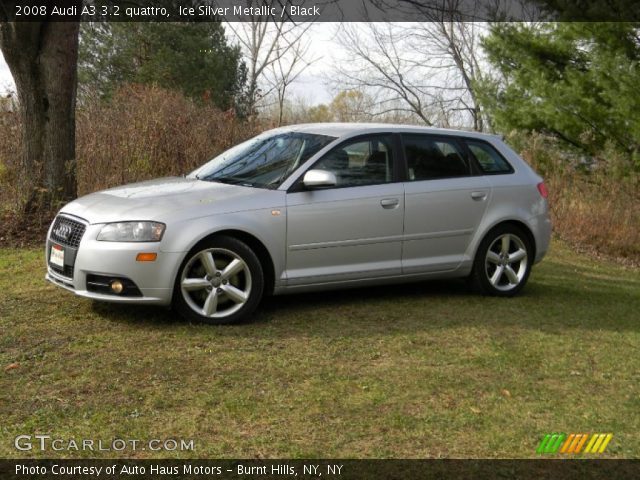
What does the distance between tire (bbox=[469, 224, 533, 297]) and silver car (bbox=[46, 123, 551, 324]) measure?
0.01 m

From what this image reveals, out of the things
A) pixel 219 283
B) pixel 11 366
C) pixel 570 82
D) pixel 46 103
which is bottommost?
pixel 11 366

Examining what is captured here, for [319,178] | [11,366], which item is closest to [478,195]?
[319,178]

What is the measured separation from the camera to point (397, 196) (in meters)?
7.36

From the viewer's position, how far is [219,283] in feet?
21.2

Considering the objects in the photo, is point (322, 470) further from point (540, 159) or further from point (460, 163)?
point (540, 159)

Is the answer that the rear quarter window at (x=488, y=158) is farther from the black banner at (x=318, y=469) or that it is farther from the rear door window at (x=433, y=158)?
the black banner at (x=318, y=469)

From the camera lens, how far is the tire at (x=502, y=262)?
798 centimetres

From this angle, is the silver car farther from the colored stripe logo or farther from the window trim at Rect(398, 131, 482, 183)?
the colored stripe logo

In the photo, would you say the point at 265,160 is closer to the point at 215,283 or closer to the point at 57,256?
the point at 215,283

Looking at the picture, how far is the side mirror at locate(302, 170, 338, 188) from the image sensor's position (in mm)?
6746

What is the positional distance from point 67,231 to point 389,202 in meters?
2.75

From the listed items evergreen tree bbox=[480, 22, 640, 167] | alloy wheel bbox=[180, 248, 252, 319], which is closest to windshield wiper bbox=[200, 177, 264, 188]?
alloy wheel bbox=[180, 248, 252, 319]

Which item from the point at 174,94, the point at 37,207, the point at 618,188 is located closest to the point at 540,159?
the point at 618,188

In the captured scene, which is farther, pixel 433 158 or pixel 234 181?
pixel 433 158
